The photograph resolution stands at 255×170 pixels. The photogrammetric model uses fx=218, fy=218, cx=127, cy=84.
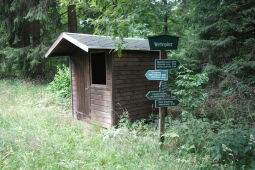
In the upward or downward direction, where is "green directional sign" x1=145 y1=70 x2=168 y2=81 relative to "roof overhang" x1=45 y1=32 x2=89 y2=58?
downward

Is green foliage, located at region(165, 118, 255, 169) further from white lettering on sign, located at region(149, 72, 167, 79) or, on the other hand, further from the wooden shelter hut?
the wooden shelter hut

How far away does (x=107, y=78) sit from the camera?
5.98m

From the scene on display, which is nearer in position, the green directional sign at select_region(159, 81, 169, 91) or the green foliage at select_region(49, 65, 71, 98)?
the green directional sign at select_region(159, 81, 169, 91)

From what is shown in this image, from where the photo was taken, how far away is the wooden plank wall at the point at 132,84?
5.98 m

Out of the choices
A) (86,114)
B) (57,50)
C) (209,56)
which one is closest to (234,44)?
(209,56)

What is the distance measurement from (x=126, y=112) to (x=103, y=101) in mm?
A: 827

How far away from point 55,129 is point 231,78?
544 cm

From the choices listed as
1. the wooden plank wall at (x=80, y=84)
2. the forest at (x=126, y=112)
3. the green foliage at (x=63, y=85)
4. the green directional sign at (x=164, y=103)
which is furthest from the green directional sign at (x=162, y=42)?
the green foliage at (x=63, y=85)

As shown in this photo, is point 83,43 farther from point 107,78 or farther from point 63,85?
point 63,85

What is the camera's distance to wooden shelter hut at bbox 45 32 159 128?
5883 mm

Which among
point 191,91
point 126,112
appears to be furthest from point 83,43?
point 191,91

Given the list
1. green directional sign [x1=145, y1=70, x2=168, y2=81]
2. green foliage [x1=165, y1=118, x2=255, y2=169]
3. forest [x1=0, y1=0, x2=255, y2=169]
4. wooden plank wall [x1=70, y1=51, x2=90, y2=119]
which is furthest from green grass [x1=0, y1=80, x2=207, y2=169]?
green directional sign [x1=145, y1=70, x2=168, y2=81]

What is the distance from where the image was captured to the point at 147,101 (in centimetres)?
687

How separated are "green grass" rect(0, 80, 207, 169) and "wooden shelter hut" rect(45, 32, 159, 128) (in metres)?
0.66
